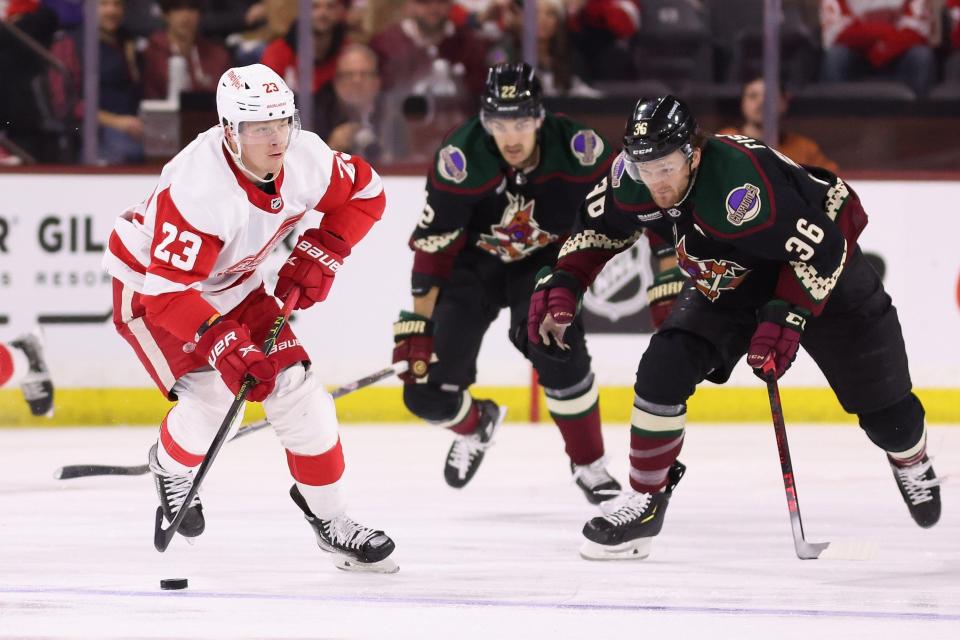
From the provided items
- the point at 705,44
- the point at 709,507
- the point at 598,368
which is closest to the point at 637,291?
the point at 598,368

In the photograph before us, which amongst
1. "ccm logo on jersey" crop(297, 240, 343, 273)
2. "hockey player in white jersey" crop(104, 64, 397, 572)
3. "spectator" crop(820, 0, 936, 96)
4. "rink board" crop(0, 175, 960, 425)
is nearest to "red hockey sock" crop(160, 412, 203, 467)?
"hockey player in white jersey" crop(104, 64, 397, 572)

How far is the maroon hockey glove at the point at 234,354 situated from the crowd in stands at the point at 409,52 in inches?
126

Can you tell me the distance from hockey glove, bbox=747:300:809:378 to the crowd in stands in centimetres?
304

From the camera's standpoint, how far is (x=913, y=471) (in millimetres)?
4039

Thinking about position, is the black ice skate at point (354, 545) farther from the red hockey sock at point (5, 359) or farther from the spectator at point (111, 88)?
the spectator at point (111, 88)

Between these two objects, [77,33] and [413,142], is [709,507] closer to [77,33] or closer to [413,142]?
[413,142]

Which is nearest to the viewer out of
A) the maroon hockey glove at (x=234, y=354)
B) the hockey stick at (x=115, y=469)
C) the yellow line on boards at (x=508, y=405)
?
the maroon hockey glove at (x=234, y=354)

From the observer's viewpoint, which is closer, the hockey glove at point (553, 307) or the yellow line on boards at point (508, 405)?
the hockey glove at point (553, 307)

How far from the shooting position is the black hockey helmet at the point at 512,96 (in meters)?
4.16

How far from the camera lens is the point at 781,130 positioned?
638cm

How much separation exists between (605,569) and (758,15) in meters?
3.44

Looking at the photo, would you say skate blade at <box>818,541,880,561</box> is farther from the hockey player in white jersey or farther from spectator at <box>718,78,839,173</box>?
spectator at <box>718,78,839,173</box>

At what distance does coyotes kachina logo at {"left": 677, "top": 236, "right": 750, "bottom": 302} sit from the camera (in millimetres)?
3586

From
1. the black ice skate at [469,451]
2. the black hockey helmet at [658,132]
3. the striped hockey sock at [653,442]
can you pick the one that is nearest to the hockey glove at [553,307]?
the striped hockey sock at [653,442]
